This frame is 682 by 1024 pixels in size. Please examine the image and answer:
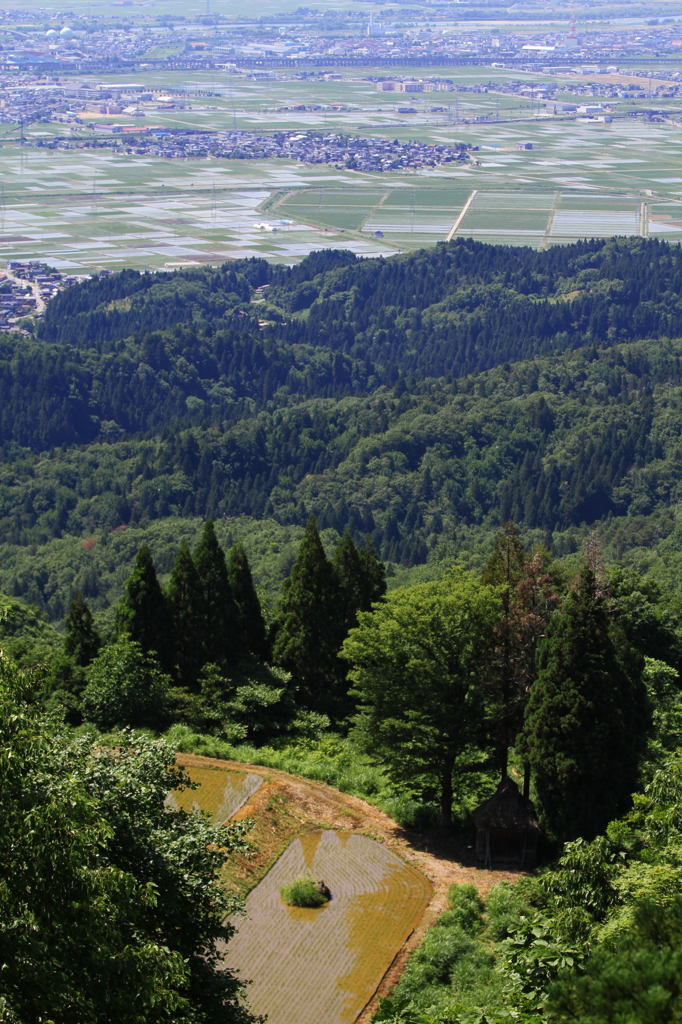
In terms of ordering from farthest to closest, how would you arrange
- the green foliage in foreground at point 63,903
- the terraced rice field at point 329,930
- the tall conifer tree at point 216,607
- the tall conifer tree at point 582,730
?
the tall conifer tree at point 216,607, the tall conifer tree at point 582,730, the terraced rice field at point 329,930, the green foliage in foreground at point 63,903

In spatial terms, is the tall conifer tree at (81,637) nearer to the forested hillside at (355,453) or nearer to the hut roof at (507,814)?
the hut roof at (507,814)

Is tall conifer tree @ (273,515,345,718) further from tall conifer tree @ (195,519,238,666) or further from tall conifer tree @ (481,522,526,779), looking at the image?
tall conifer tree @ (481,522,526,779)

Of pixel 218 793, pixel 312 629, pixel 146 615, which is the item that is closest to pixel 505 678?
pixel 218 793

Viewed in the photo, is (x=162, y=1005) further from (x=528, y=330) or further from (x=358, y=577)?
(x=528, y=330)

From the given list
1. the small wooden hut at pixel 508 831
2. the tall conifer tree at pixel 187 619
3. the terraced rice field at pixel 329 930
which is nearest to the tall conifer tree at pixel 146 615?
the tall conifer tree at pixel 187 619

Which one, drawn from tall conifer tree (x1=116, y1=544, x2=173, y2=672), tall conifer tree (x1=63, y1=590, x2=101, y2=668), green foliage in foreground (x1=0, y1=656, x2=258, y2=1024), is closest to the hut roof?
green foliage in foreground (x1=0, y1=656, x2=258, y2=1024)

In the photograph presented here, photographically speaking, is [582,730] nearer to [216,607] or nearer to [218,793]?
[218,793]

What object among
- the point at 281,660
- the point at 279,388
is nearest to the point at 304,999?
the point at 281,660
